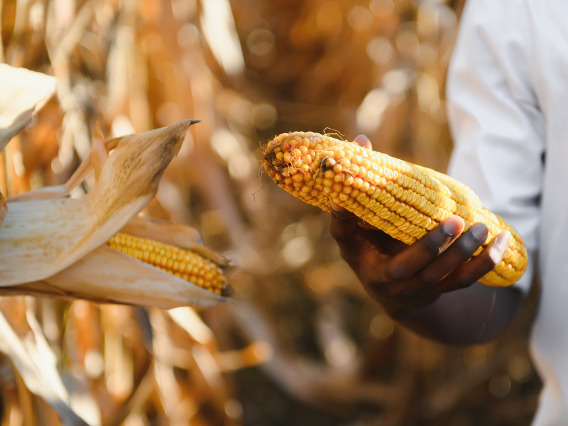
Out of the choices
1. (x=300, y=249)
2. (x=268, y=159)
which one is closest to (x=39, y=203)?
(x=268, y=159)

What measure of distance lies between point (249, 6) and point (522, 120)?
176 cm

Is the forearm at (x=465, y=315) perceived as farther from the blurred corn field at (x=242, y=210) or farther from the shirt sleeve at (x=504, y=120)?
the blurred corn field at (x=242, y=210)

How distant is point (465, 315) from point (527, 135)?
0.33m

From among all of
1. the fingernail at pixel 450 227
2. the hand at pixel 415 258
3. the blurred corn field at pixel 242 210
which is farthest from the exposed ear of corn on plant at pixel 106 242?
the fingernail at pixel 450 227

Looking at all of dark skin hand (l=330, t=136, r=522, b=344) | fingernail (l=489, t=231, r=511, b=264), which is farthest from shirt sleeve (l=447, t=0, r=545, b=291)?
fingernail (l=489, t=231, r=511, b=264)

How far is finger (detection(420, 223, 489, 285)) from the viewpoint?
0.62 m

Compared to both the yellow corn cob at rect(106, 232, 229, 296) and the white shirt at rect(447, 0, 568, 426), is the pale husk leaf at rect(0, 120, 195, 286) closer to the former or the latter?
the yellow corn cob at rect(106, 232, 229, 296)

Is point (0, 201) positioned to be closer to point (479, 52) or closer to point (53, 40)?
point (53, 40)

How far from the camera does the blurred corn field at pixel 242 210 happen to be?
109 cm

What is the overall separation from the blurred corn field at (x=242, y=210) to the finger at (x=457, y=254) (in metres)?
0.26

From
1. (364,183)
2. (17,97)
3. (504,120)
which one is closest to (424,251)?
(364,183)

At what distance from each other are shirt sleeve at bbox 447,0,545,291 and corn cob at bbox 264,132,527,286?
0.30 m

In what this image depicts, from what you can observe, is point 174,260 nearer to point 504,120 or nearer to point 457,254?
point 457,254

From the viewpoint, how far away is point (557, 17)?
2.83 feet
